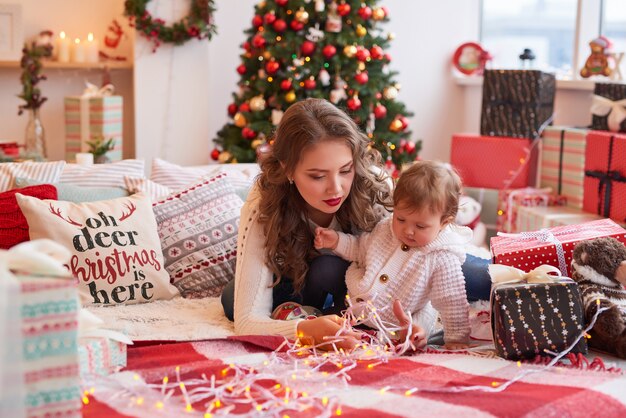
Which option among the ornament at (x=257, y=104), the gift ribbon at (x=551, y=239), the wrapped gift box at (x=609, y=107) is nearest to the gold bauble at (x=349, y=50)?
the ornament at (x=257, y=104)

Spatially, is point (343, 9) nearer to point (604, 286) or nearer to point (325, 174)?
point (325, 174)

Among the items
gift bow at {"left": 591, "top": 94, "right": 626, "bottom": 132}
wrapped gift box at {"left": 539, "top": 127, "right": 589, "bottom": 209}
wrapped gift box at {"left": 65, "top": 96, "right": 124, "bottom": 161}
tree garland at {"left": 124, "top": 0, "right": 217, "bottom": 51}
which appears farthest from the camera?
tree garland at {"left": 124, "top": 0, "right": 217, "bottom": 51}

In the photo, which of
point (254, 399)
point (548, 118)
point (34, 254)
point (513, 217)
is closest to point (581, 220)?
point (513, 217)

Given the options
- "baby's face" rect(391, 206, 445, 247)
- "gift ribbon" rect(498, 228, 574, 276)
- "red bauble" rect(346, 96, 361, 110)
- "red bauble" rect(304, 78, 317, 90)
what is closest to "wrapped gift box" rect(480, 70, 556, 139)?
"red bauble" rect(346, 96, 361, 110)

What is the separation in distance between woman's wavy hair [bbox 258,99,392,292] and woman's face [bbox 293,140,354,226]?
18 mm

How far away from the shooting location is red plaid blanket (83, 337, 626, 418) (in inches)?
62.3

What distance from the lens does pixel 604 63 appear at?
14.1 ft

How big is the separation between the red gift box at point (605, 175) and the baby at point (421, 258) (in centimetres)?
154

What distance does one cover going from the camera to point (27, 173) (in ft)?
9.15

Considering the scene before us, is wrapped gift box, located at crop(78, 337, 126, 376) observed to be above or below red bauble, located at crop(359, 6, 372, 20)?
below

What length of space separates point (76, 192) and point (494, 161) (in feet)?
7.77

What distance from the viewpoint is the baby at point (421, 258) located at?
2.07m

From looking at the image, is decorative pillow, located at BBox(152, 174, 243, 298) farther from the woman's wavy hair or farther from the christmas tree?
the christmas tree

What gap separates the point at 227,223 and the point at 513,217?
71.8 inches
